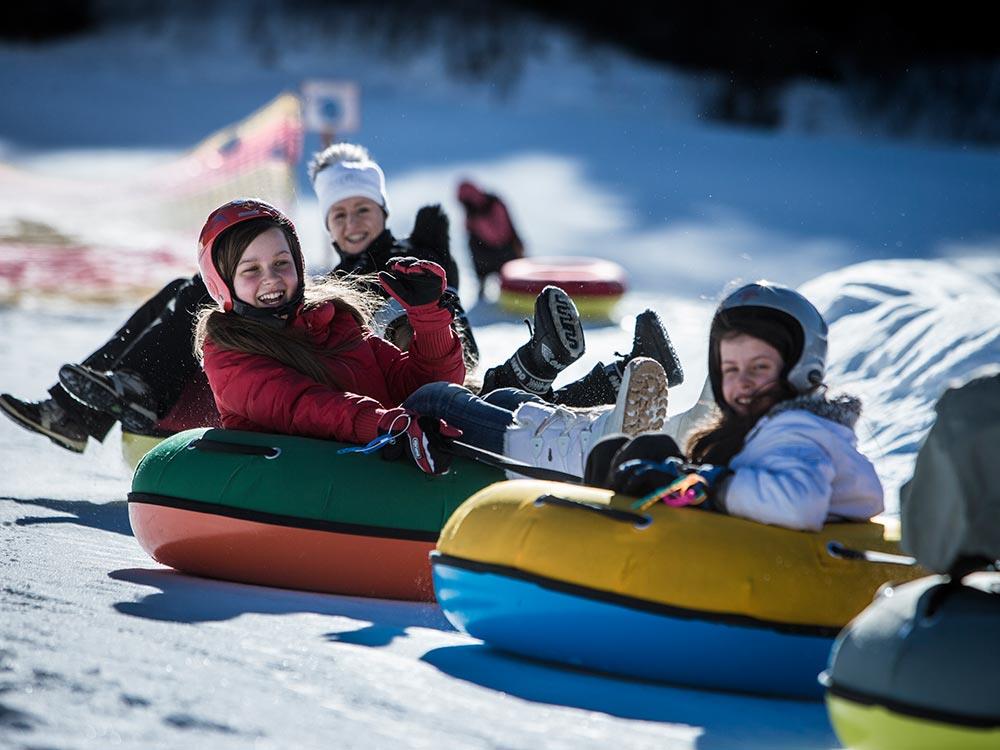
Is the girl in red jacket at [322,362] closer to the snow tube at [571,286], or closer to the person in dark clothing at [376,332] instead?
the person in dark clothing at [376,332]

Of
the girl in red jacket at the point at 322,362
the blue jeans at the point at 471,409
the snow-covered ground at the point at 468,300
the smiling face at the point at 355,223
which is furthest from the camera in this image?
the smiling face at the point at 355,223

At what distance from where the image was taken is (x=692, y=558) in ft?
9.39

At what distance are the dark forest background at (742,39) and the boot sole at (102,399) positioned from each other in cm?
1230

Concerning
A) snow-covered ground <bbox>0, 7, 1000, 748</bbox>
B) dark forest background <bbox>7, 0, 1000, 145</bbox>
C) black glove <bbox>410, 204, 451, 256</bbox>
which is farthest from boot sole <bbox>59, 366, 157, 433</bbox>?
dark forest background <bbox>7, 0, 1000, 145</bbox>

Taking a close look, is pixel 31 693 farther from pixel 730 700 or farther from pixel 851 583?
pixel 851 583

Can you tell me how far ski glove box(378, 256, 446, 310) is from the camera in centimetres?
396

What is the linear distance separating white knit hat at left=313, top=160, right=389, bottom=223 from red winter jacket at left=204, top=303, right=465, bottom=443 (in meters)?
1.19

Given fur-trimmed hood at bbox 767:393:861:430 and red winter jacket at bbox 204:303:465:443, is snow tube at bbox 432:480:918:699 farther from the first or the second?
red winter jacket at bbox 204:303:465:443

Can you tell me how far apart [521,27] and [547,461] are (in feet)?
53.2

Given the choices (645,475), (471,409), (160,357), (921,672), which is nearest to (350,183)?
(160,357)

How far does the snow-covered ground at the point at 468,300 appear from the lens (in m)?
2.58

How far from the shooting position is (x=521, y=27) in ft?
63.6

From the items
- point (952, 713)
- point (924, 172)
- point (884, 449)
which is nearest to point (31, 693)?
point (952, 713)

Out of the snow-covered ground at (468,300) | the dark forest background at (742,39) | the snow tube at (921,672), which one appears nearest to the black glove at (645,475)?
the snow-covered ground at (468,300)
